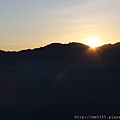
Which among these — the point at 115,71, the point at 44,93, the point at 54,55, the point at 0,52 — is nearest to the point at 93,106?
the point at 44,93

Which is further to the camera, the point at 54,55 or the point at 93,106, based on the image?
the point at 54,55

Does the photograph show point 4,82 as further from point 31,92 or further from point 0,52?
point 0,52

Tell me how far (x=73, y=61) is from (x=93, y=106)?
52750 mm

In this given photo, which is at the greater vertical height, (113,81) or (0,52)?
(0,52)

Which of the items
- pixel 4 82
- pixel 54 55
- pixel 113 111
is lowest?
pixel 113 111

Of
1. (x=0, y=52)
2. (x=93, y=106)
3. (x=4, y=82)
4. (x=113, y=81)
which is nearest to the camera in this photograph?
(x=93, y=106)

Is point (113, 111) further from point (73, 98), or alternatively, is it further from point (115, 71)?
point (115, 71)

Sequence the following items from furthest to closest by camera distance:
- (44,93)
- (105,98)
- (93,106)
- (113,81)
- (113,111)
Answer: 1. (113,81)
2. (44,93)
3. (105,98)
4. (93,106)
5. (113,111)

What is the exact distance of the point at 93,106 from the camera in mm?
32344

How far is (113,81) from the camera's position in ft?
165

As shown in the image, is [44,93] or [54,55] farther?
[54,55]

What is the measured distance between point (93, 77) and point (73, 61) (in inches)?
1178

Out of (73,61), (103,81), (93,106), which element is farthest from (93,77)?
(73,61)

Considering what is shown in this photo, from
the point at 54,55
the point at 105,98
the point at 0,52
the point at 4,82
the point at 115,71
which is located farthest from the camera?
the point at 0,52
